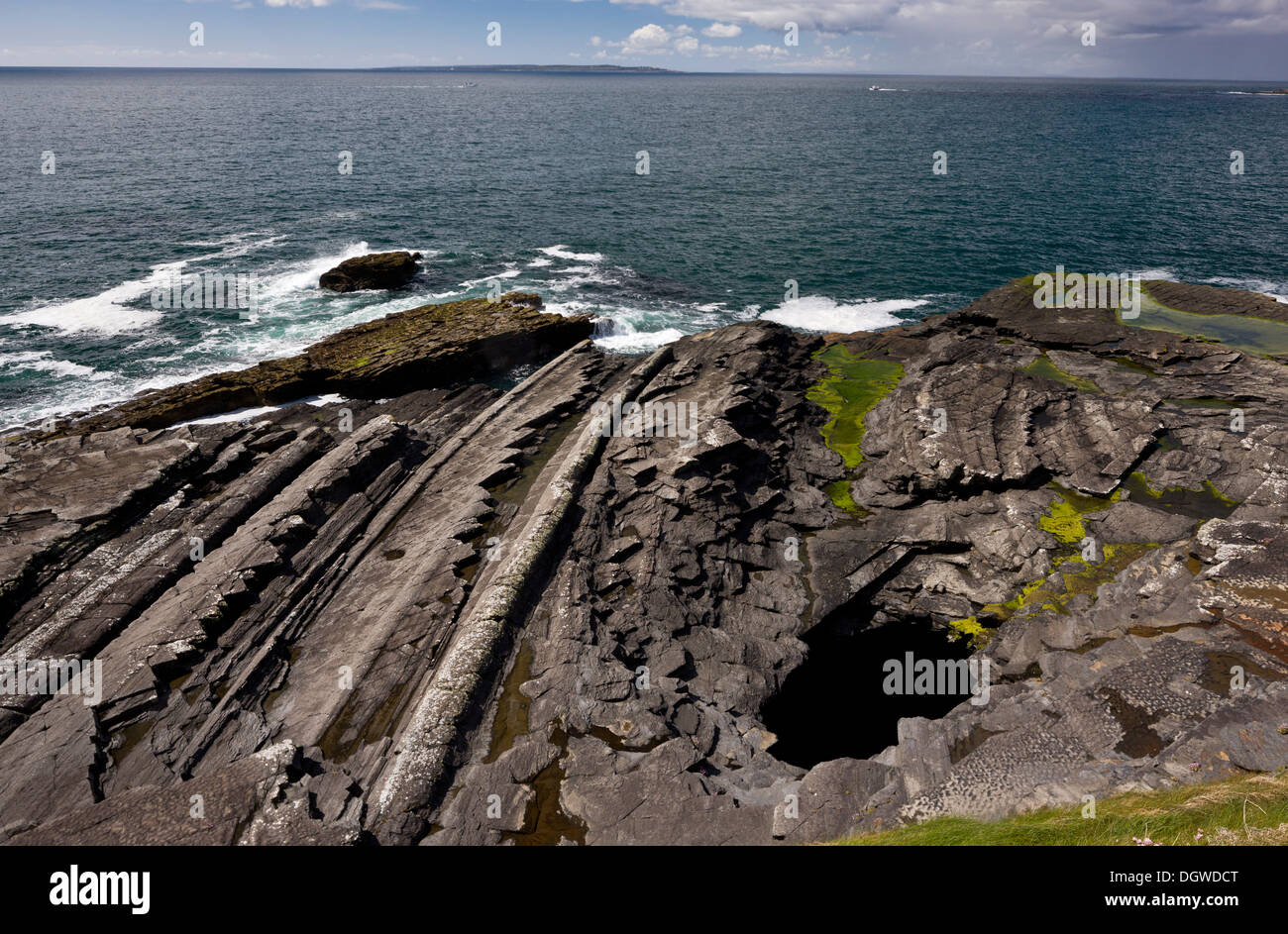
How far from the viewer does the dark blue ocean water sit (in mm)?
45281

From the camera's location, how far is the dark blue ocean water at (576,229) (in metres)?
45.3

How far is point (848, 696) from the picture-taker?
66.3ft

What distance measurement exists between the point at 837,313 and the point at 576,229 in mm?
33237

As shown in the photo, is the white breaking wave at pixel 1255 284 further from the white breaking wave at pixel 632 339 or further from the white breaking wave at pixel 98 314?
the white breaking wave at pixel 98 314

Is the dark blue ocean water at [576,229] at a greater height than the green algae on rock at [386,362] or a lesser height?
greater

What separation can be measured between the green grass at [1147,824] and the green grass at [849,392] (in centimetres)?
1717

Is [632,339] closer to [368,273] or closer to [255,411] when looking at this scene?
[255,411]

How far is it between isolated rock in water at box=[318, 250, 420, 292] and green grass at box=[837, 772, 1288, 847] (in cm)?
5136

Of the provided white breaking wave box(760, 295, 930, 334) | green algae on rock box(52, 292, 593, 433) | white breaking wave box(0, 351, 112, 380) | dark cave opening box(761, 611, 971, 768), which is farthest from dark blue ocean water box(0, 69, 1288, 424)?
dark cave opening box(761, 611, 971, 768)

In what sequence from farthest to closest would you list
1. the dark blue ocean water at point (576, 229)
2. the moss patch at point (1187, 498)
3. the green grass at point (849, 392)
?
the dark blue ocean water at point (576, 229)
the green grass at point (849, 392)
the moss patch at point (1187, 498)

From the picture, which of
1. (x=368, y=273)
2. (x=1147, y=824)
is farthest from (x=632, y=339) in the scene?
(x=1147, y=824)

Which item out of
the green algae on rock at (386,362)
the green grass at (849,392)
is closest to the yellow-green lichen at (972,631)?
the green grass at (849,392)

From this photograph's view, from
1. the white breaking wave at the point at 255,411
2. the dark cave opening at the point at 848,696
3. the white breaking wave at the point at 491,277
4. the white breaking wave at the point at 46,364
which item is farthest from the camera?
the white breaking wave at the point at 491,277
